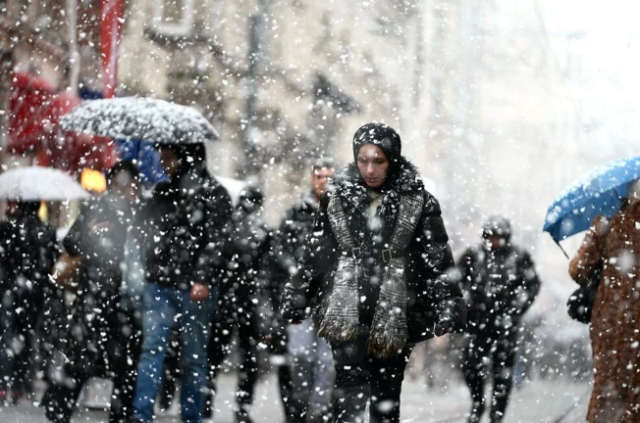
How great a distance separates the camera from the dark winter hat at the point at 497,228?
8.67 metres

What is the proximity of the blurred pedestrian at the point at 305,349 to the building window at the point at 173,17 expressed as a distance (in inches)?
481

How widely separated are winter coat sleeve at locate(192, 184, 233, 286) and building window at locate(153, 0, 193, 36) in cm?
1268

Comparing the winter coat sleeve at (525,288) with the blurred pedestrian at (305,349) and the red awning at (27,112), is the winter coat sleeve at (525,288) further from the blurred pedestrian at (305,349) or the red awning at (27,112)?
the red awning at (27,112)

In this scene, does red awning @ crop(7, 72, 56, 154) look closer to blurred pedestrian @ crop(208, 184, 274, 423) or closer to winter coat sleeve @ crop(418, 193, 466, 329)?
blurred pedestrian @ crop(208, 184, 274, 423)

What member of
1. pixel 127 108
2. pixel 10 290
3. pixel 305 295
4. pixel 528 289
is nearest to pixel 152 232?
pixel 127 108

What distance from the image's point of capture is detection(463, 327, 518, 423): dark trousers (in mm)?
8438

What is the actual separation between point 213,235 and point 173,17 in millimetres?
13048

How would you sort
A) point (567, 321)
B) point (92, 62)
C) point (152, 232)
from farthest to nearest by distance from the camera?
point (567, 321) → point (92, 62) → point (152, 232)

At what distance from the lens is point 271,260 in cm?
766

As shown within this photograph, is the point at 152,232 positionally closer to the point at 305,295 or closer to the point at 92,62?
the point at 305,295

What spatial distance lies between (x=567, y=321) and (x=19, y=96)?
12031mm

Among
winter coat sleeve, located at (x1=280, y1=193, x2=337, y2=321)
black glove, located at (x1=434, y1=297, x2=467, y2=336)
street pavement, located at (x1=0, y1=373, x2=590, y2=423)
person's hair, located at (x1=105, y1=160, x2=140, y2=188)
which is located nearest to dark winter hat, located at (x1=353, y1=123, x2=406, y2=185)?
winter coat sleeve, located at (x1=280, y1=193, x2=337, y2=321)

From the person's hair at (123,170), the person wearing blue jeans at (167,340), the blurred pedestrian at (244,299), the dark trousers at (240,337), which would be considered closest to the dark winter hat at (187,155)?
the person's hair at (123,170)

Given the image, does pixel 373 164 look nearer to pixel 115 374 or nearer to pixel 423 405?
pixel 115 374
